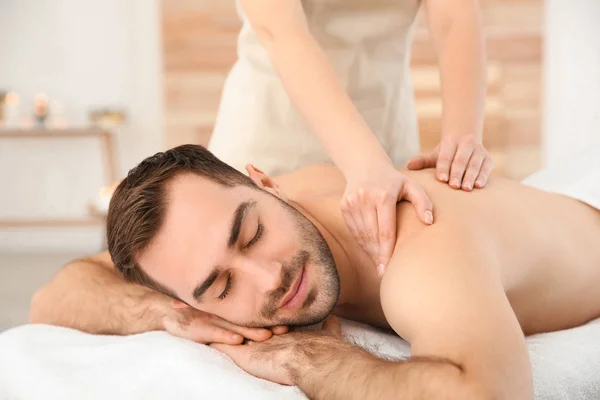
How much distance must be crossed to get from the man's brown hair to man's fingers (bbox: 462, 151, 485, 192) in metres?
0.41

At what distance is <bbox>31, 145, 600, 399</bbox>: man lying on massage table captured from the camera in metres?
1.11

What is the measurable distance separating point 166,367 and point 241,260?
0.22 meters

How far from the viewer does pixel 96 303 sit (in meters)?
1.78

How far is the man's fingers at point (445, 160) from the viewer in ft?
5.10

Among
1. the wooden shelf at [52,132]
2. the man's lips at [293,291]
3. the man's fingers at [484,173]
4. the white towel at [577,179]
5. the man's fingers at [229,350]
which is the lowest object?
the wooden shelf at [52,132]

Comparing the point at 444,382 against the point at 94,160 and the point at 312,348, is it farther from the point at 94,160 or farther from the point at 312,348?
the point at 94,160

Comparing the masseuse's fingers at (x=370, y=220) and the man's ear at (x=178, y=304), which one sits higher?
the masseuse's fingers at (x=370, y=220)

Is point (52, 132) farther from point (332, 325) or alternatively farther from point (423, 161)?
point (332, 325)

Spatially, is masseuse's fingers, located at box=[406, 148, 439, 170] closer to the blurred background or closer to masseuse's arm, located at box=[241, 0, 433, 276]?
masseuse's arm, located at box=[241, 0, 433, 276]

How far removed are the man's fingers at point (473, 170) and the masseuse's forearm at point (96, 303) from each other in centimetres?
66

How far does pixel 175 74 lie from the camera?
5887 mm

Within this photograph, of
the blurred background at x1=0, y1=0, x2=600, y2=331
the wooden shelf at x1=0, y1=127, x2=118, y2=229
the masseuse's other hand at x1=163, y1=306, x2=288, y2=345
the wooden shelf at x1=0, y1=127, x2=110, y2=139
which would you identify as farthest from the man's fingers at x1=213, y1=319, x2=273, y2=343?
the wooden shelf at x1=0, y1=127, x2=110, y2=139

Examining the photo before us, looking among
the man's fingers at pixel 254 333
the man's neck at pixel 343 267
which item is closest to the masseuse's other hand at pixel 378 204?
the man's neck at pixel 343 267

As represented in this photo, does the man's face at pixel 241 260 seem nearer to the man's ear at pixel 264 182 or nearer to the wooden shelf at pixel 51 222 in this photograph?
the man's ear at pixel 264 182
